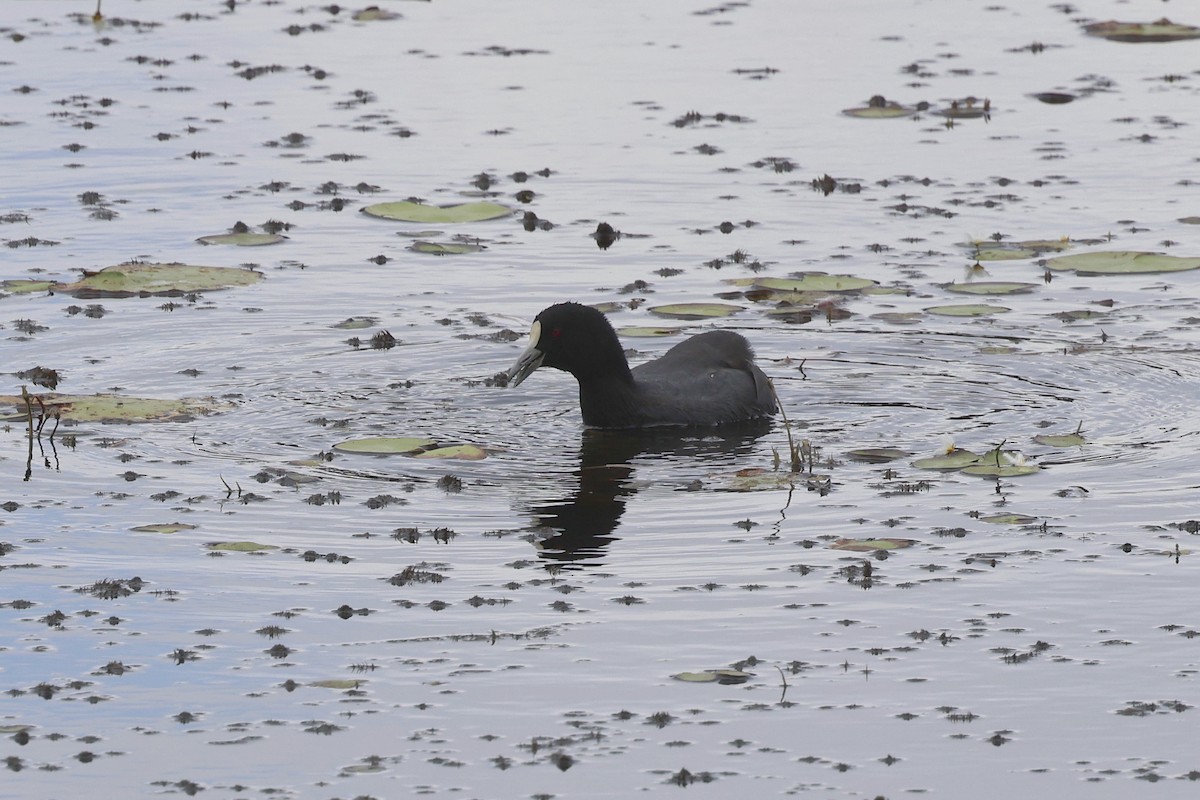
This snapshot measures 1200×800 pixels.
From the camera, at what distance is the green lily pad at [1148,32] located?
2494 centimetres

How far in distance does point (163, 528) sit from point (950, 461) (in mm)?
4072

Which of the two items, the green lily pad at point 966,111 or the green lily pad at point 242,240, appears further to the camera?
the green lily pad at point 966,111

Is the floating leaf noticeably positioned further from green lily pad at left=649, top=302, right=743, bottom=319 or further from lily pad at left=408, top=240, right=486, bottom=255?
lily pad at left=408, top=240, right=486, bottom=255

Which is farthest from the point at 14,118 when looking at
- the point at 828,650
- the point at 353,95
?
the point at 828,650

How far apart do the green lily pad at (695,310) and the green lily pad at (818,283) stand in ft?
1.62

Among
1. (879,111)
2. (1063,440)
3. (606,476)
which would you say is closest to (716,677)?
(606,476)

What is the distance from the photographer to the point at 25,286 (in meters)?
15.4

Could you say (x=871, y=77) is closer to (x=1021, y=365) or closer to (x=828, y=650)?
(x=1021, y=365)

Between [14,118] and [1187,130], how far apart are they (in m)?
11.1

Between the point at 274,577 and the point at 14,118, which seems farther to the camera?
the point at 14,118

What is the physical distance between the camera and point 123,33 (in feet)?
85.1

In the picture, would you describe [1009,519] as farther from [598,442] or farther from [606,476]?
[598,442]

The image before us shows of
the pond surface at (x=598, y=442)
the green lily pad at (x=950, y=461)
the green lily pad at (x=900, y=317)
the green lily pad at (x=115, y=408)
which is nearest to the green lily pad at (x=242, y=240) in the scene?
the pond surface at (x=598, y=442)

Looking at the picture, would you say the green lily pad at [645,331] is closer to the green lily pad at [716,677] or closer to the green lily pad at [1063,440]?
the green lily pad at [1063,440]
